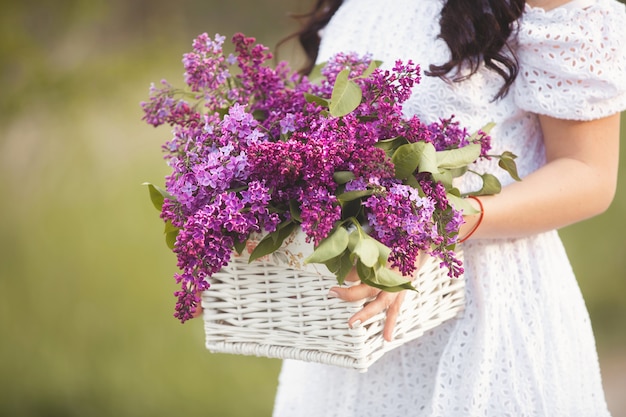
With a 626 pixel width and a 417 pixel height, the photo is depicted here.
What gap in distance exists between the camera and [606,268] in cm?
466

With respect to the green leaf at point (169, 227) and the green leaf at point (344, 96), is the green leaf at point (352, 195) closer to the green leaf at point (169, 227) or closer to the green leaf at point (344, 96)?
the green leaf at point (344, 96)

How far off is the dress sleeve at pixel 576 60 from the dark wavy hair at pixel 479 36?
0.12 feet

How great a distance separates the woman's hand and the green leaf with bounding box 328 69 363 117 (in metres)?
0.25

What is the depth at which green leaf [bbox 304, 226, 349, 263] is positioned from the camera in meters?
1.08

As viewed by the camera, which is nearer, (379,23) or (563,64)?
(563,64)

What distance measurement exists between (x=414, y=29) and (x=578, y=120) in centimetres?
37

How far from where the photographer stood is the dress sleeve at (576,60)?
1.40 meters

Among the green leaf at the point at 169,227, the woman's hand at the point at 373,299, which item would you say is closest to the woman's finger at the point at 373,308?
the woman's hand at the point at 373,299

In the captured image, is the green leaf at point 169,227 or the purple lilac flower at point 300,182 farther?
the green leaf at point 169,227

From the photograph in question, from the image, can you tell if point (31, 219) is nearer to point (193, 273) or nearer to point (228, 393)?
point (228, 393)

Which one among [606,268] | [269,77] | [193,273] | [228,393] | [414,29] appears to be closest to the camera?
[193,273]

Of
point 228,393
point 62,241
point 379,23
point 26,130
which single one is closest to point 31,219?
point 62,241

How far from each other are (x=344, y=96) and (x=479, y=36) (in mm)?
369

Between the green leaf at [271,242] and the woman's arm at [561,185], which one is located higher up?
the green leaf at [271,242]
